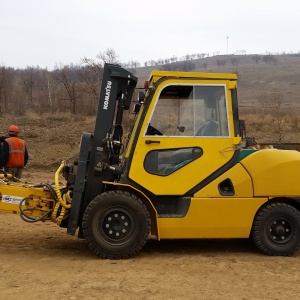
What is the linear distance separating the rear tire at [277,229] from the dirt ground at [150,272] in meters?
0.15

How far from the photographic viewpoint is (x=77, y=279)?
5.01 metres

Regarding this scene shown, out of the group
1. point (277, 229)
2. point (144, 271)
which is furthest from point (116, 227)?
point (277, 229)

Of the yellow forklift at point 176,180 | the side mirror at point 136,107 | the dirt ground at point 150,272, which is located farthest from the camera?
the side mirror at point 136,107

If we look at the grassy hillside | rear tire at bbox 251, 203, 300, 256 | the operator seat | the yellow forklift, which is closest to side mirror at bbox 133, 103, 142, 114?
the yellow forklift

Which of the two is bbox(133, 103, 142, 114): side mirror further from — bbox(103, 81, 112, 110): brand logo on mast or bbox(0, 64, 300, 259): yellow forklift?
bbox(103, 81, 112, 110): brand logo on mast

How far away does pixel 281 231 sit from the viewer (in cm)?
621

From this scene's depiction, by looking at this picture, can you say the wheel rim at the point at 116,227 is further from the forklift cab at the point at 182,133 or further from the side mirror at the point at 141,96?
the side mirror at the point at 141,96

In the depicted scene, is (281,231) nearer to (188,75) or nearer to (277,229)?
(277,229)

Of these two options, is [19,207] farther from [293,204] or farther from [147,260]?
[293,204]

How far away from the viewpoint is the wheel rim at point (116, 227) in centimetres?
590

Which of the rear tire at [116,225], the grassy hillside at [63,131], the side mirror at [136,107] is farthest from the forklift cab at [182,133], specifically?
the grassy hillside at [63,131]

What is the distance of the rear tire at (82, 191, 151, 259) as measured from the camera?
5.84 metres

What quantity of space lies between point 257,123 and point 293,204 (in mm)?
20032

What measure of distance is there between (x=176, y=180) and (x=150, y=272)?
51.0 inches
